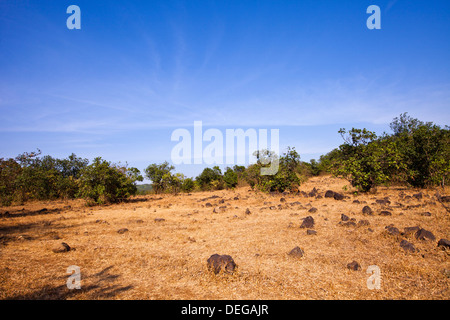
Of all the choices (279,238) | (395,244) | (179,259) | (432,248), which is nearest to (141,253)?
(179,259)

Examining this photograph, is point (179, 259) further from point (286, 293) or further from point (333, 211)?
point (333, 211)

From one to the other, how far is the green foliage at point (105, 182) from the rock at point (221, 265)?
1895 centimetres

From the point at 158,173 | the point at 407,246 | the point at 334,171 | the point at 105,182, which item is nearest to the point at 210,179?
the point at 158,173

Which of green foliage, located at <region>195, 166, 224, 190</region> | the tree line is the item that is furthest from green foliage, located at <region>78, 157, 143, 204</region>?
green foliage, located at <region>195, 166, 224, 190</region>

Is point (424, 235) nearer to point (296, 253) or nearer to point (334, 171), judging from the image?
point (296, 253)

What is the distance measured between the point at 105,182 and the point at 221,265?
20.4 m

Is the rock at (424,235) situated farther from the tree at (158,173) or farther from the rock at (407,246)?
the tree at (158,173)

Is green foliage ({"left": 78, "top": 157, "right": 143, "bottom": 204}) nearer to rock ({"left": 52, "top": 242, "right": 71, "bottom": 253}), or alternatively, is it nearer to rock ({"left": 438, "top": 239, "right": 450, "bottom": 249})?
rock ({"left": 52, "top": 242, "right": 71, "bottom": 253})

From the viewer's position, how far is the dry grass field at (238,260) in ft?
16.5

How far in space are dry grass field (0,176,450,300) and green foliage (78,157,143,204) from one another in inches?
398

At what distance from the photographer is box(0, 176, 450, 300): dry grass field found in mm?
5027

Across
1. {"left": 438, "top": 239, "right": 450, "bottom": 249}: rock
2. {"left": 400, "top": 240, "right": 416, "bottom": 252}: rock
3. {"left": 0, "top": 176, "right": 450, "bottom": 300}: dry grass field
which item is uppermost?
{"left": 438, "top": 239, "right": 450, "bottom": 249}: rock

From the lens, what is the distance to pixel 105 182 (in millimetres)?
22656
